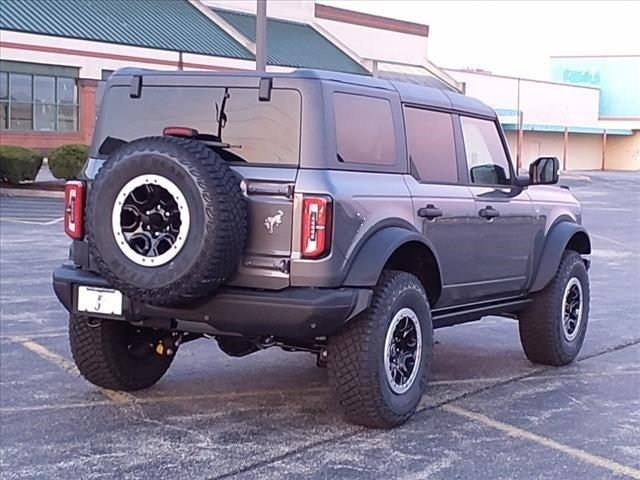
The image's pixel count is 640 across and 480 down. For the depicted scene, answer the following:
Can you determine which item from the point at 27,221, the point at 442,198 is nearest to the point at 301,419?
the point at 442,198

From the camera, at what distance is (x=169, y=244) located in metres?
5.46

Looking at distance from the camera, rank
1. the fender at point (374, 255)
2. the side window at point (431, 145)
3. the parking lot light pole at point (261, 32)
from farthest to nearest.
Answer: the parking lot light pole at point (261, 32) < the side window at point (431, 145) < the fender at point (374, 255)

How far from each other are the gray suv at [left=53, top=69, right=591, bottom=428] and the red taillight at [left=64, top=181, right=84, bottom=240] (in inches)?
0.4

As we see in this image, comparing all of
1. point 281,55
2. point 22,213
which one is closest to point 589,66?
point 281,55

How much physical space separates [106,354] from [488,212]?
9.16 feet

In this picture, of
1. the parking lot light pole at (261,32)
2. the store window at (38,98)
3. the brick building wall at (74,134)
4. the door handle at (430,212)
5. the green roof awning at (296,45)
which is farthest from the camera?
the green roof awning at (296,45)

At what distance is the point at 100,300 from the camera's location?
19.4 feet

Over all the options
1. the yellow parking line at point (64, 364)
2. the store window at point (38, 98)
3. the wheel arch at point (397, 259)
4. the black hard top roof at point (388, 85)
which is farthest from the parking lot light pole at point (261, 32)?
the store window at point (38, 98)

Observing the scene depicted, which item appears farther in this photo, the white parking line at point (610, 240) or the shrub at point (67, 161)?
the shrub at point (67, 161)

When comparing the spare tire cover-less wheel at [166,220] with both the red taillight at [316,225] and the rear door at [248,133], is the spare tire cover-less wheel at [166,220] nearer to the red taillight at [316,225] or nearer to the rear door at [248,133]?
the rear door at [248,133]

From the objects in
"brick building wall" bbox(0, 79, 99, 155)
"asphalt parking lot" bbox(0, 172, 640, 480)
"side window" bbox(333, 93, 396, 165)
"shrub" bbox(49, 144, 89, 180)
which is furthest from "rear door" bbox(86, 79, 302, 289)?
"brick building wall" bbox(0, 79, 99, 155)

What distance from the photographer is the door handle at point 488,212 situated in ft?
23.2

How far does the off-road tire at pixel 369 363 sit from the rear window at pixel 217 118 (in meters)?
0.97

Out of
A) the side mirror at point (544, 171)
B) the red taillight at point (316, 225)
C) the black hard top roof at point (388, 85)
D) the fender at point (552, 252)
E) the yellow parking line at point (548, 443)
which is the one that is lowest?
the yellow parking line at point (548, 443)
